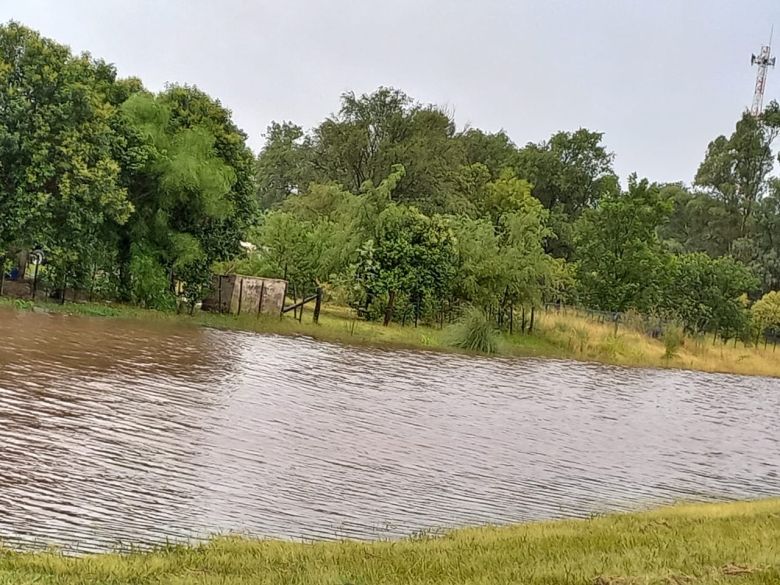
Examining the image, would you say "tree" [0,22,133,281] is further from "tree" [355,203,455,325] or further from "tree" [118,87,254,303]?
"tree" [355,203,455,325]

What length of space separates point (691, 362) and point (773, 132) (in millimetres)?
44835

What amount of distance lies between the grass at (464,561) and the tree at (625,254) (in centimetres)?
3939

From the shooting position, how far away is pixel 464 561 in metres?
6.14

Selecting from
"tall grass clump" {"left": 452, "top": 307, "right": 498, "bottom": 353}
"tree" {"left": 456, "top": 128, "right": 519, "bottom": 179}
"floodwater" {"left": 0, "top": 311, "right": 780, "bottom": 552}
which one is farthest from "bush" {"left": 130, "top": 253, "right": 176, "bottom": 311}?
"tree" {"left": 456, "top": 128, "right": 519, "bottom": 179}

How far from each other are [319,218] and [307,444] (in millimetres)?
31308

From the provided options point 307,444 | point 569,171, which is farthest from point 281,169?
point 307,444

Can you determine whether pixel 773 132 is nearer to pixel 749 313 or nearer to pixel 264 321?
pixel 749 313

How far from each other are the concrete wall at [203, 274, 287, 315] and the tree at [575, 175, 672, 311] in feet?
70.6

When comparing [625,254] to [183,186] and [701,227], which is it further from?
[701,227]

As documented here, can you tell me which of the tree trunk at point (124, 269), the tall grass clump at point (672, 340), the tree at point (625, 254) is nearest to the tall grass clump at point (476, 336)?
the tall grass clump at point (672, 340)

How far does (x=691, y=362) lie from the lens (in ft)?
116

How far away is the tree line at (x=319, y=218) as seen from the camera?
2498 cm

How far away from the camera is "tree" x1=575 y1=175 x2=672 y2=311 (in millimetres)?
46156

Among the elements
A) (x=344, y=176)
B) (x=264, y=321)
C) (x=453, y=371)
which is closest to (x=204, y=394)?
(x=453, y=371)
